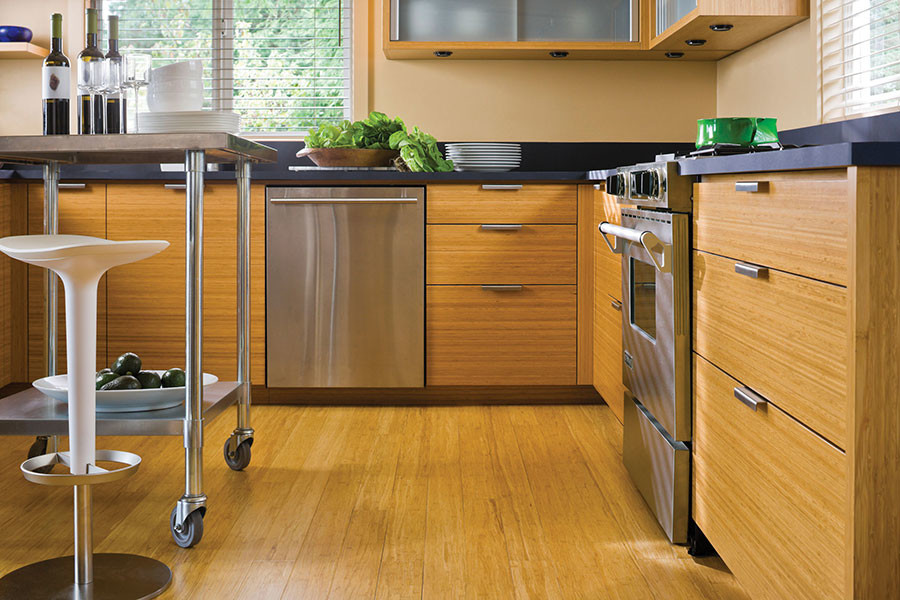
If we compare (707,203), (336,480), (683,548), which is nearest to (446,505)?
(336,480)

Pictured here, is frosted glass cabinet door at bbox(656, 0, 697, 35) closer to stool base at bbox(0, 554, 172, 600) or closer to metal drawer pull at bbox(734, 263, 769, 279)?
metal drawer pull at bbox(734, 263, 769, 279)

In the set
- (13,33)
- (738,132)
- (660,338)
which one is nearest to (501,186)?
(738,132)

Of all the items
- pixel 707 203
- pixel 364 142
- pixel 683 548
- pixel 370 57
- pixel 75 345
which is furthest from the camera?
pixel 370 57

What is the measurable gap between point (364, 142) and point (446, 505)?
1.81 meters

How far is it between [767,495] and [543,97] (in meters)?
2.74

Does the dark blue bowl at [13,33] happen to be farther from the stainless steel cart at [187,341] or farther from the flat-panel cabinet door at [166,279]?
the stainless steel cart at [187,341]

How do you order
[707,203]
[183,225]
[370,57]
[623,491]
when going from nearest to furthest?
[707,203], [623,491], [183,225], [370,57]

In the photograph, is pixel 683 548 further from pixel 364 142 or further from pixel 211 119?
pixel 364 142

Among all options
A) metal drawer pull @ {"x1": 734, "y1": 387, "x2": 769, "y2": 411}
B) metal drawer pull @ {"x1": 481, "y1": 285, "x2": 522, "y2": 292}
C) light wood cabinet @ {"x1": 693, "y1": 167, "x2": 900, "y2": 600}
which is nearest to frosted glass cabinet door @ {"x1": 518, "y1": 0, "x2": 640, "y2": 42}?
metal drawer pull @ {"x1": 481, "y1": 285, "x2": 522, "y2": 292}

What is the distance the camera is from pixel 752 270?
4.90 ft

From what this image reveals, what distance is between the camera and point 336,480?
2412mm

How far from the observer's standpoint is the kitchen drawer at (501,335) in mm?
3289

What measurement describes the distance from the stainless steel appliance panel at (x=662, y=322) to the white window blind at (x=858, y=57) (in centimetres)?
88

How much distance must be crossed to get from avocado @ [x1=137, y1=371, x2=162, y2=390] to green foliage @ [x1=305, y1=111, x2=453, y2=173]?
148 cm
